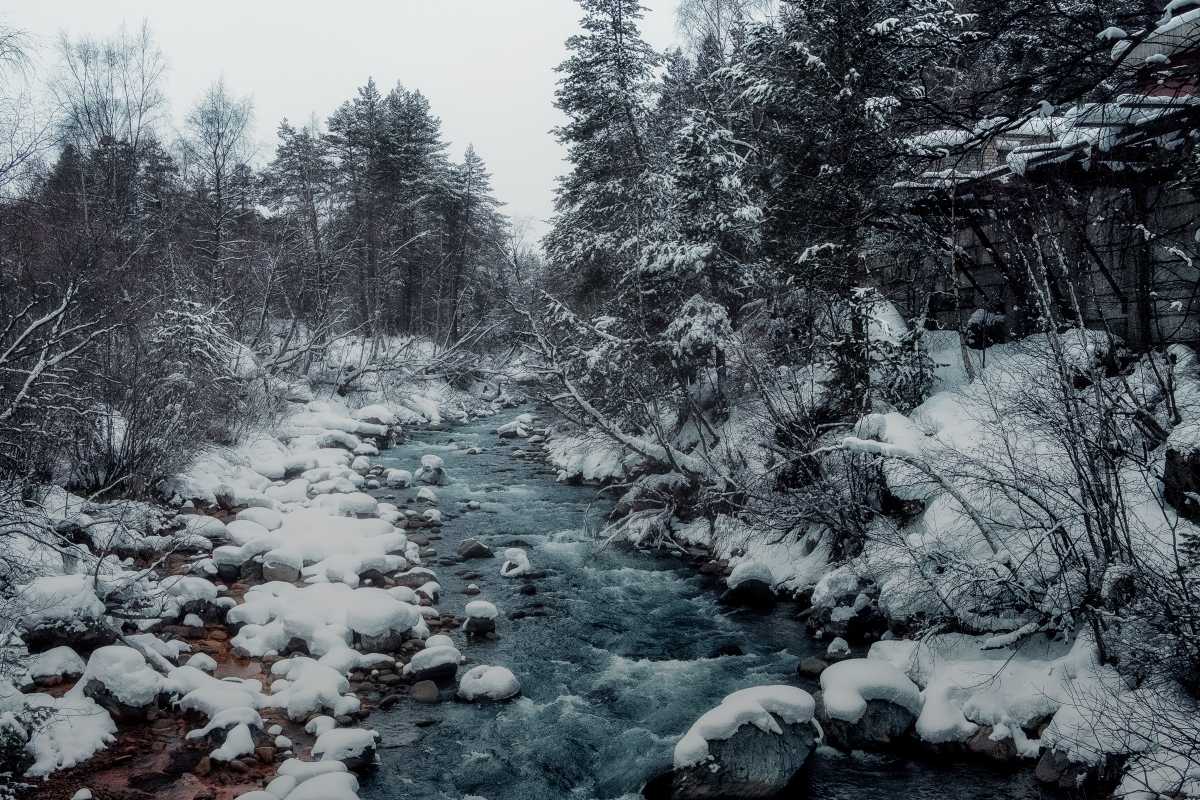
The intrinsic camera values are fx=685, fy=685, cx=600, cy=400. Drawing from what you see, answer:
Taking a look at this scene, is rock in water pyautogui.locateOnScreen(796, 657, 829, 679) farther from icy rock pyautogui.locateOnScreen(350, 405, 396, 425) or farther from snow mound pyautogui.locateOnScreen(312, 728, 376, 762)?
icy rock pyautogui.locateOnScreen(350, 405, 396, 425)

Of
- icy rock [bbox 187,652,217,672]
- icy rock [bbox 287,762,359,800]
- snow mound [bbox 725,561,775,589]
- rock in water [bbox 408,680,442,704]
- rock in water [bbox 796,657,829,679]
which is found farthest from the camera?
snow mound [bbox 725,561,775,589]

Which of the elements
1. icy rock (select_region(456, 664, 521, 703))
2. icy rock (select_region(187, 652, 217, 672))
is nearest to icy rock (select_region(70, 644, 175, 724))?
icy rock (select_region(187, 652, 217, 672))

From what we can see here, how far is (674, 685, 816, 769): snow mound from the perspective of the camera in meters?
6.03

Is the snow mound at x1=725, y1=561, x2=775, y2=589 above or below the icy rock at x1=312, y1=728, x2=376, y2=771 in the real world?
above

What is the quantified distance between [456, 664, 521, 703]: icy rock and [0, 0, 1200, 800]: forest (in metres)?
0.63

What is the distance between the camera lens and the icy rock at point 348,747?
6102 mm

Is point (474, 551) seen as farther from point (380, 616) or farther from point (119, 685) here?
point (119, 685)

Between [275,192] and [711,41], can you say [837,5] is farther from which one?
[275,192]

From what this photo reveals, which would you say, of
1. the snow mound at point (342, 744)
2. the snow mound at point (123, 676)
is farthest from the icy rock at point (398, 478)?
the snow mound at point (342, 744)

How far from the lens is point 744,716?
20.1 ft

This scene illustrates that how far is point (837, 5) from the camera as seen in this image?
12484 mm

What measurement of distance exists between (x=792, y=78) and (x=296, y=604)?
485 inches

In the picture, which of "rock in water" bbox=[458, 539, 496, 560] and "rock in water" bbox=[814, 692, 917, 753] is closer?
"rock in water" bbox=[814, 692, 917, 753]

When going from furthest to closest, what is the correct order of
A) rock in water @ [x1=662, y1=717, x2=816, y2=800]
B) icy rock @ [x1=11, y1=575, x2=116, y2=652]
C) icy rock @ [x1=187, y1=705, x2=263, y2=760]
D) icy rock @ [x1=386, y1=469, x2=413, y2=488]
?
icy rock @ [x1=386, y1=469, x2=413, y2=488]
icy rock @ [x1=11, y1=575, x2=116, y2=652]
icy rock @ [x1=187, y1=705, x2=263, y2=760]
rock in water @ [x1=662, y1=717, x2=816, y2=800]
